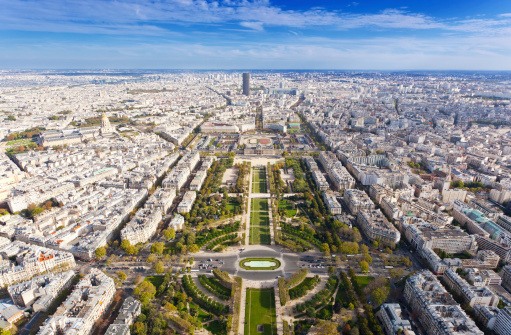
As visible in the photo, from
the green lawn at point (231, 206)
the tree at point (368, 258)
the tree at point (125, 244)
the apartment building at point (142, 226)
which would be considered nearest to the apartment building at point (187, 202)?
the apartment building at point (142, 226)

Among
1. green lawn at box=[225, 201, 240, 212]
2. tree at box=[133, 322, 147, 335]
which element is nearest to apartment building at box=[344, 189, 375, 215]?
green lawn at box=[225, 201, 240, 212]

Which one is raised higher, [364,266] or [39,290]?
[364,266]

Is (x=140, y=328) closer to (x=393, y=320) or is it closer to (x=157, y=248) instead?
(x=157, y=248)

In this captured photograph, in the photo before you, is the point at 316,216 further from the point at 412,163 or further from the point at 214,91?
the point at 214,91

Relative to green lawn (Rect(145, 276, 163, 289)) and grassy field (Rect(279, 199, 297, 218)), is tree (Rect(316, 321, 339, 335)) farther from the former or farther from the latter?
grassy field (Rect(279, 199, 297, 218))

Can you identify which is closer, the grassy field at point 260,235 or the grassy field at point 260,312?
the grassy field at point 260,312

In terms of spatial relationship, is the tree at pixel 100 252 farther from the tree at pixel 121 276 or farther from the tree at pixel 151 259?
the tree at pixel 151 259

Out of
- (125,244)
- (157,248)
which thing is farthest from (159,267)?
(125,244)
